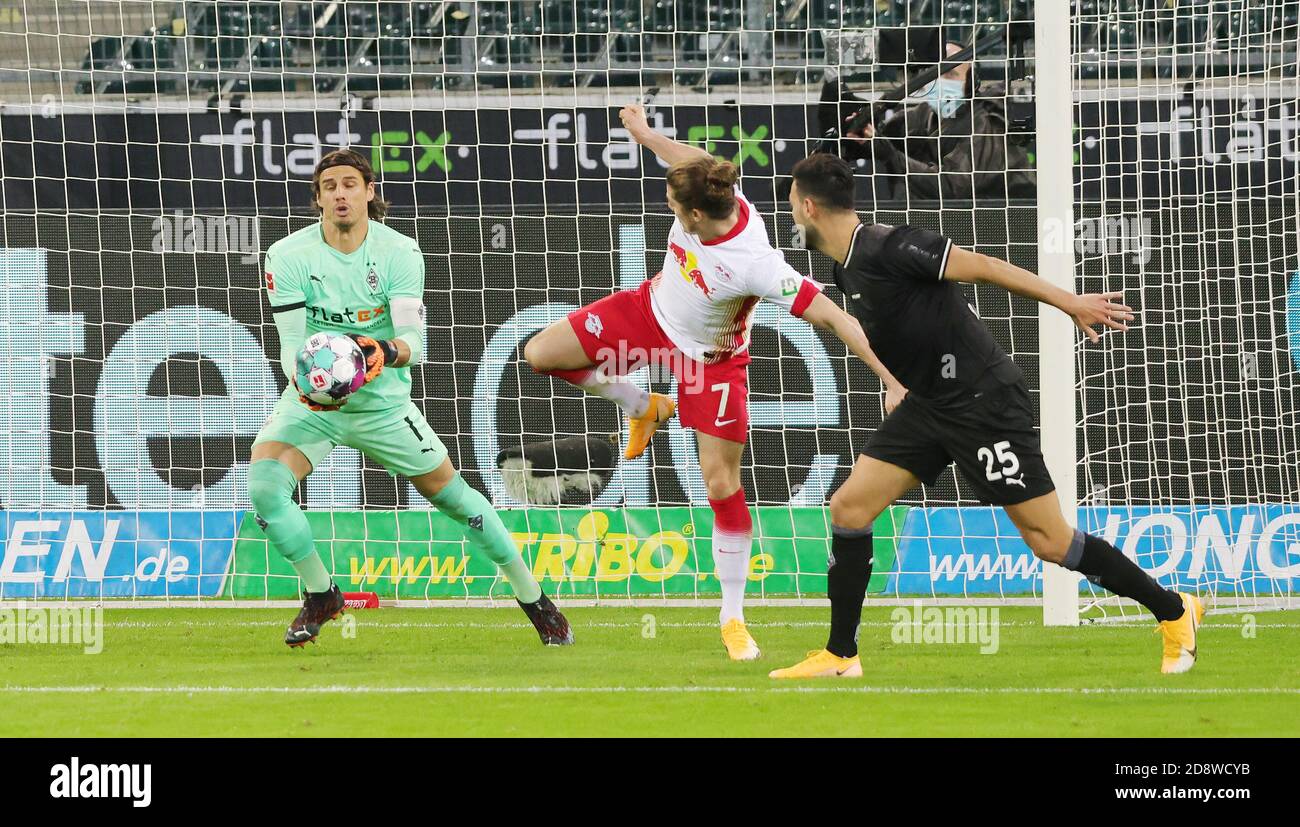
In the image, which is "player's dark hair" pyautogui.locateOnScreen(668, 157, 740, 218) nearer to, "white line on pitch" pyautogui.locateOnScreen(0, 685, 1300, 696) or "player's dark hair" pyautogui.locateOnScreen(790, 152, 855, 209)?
"player's dark hair" pyautogui.locateOnScreen(790, 152, 855, 209)

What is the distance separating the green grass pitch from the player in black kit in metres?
0.42

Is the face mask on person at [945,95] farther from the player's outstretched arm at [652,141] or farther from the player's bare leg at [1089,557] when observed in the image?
the player's bare leg at [1089,557]

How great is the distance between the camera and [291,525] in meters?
7.85

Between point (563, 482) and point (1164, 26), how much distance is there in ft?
17.2

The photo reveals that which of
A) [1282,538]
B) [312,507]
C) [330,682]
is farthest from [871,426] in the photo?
[330,682]

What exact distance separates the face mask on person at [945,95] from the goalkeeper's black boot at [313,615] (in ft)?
19.1

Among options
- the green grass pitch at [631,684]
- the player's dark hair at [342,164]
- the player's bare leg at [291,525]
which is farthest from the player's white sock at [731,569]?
the player's dark hair at [342,164]

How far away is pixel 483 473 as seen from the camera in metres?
12.0

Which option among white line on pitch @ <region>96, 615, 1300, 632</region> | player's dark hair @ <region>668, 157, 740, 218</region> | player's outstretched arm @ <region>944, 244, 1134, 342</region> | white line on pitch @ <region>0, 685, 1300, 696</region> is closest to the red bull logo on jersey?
player's dark hair @ <region>668, 157, 740, 218</region>

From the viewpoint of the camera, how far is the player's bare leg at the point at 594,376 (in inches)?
313

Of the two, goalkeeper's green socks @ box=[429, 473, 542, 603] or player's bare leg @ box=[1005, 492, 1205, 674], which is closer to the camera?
player's bare leg @ box=[1005, 492, 1205, 674]

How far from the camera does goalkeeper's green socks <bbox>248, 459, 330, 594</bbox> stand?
7.79 meters

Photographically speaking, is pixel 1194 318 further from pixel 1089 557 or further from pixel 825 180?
pixel 825 180

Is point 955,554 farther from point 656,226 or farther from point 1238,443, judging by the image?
point 656,226
